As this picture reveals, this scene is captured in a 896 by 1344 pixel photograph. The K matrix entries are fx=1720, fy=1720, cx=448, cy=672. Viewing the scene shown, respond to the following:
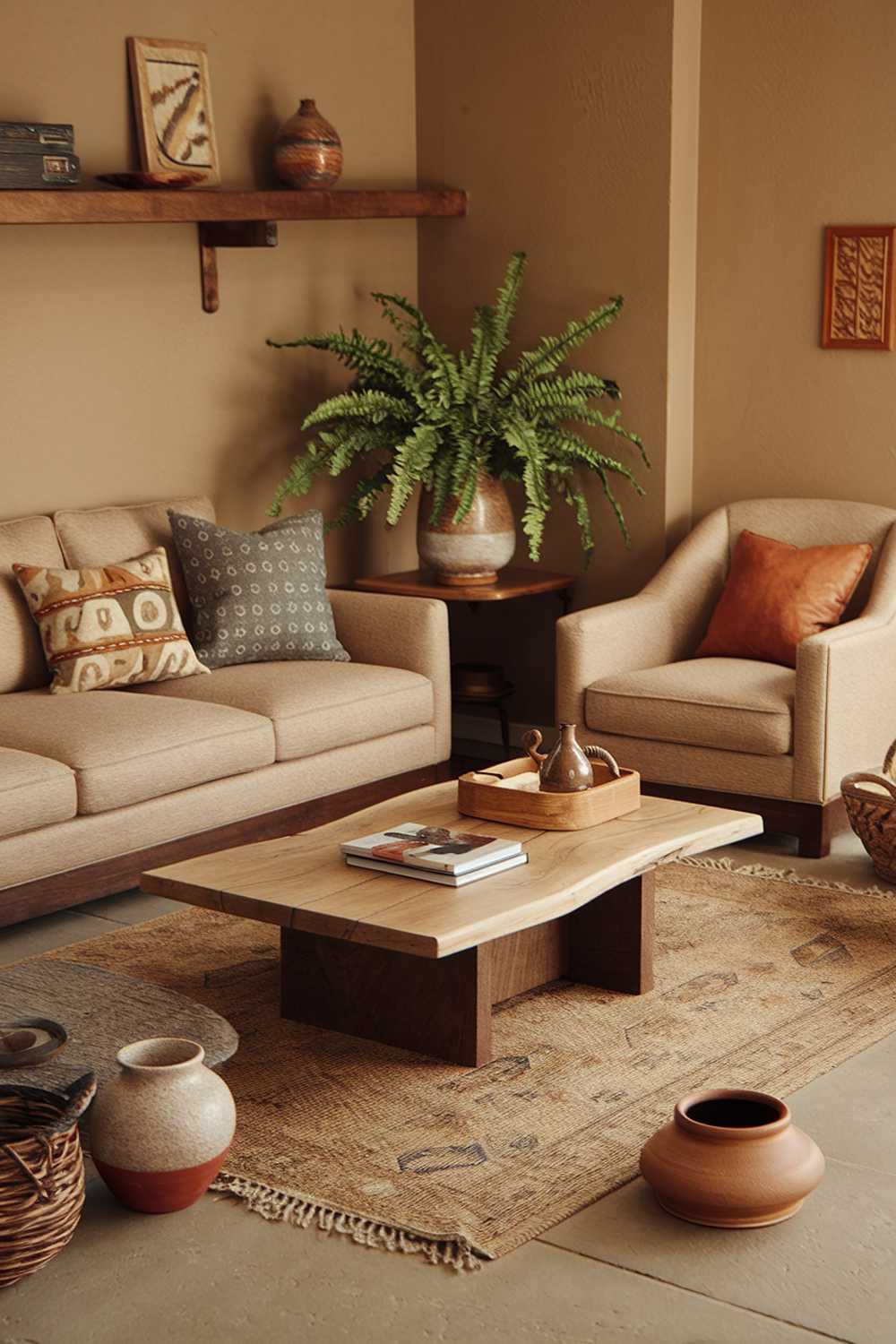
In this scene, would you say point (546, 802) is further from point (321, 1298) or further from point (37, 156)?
point (37, 156)

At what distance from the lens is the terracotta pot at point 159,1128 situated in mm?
2643

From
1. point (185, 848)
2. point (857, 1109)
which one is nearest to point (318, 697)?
point (185, 848)

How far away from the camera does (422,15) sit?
19.2 feet

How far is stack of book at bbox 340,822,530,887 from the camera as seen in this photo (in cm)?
327

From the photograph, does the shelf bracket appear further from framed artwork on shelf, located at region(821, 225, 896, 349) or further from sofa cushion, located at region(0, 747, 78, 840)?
sofa cushion, located at region(0, 747, 78, 840)

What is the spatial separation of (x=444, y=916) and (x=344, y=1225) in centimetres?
59

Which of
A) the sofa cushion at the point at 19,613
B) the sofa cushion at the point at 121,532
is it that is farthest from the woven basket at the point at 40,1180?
the sofa cushion at the point at 121,532

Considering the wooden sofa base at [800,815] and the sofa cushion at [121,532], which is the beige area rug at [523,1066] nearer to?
the wooden sofa base at [800,815]

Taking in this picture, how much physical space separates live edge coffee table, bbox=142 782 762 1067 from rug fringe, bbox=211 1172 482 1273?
459 mm

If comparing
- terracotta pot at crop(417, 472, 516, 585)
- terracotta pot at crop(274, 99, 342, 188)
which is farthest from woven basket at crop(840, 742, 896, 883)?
terracotta pot at crop(274, 99, 342, 188)

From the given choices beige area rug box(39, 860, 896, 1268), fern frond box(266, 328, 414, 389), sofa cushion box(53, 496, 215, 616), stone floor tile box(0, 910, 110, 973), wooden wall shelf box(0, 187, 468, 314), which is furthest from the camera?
fern frond box(266, 328, 414, 389)

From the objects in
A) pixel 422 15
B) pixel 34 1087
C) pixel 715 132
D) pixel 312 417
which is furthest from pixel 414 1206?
pixel 422 15

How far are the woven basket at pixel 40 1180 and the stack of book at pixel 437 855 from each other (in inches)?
34.6

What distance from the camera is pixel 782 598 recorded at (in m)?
4.96
